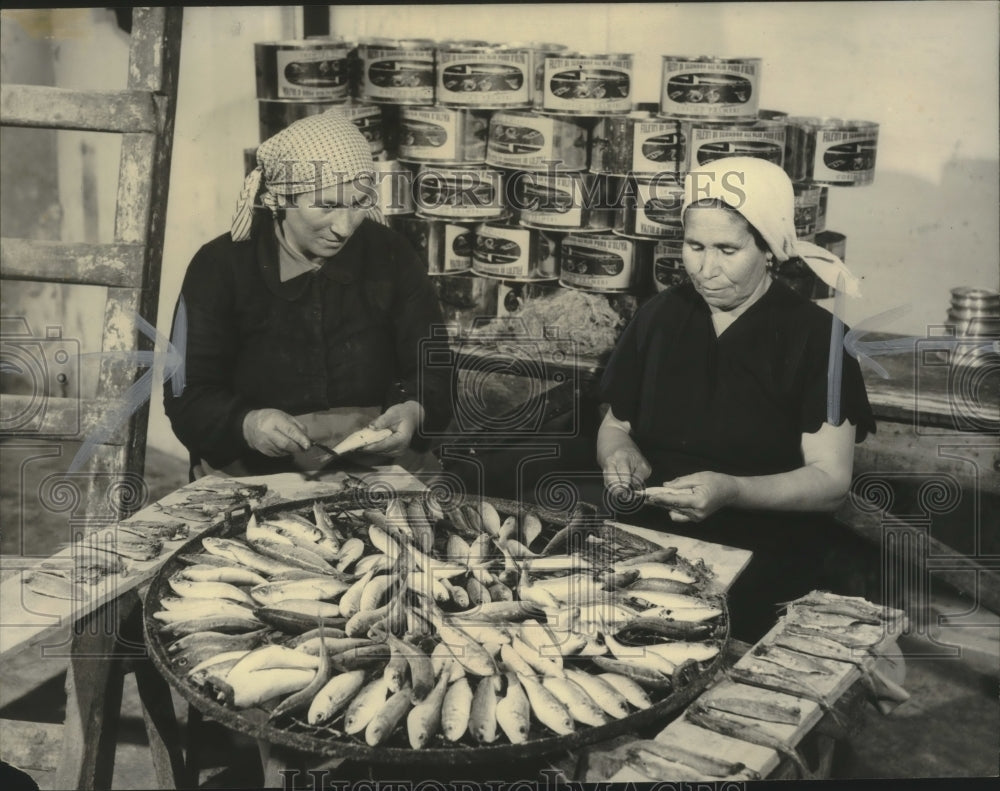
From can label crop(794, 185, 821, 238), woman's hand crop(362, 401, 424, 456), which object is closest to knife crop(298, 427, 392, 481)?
woman's hand crop(362, 401, 424, 456)

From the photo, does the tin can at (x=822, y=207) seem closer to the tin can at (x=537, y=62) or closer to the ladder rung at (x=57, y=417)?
the tin can at (x=537, y=62)

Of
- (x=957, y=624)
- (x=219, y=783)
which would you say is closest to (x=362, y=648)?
(x=219, y=783)

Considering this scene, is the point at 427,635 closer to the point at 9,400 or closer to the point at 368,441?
the point at 368,441

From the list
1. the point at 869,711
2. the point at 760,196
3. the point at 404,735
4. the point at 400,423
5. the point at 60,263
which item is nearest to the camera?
the point at 404,735

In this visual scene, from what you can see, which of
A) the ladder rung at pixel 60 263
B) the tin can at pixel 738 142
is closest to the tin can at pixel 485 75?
the tin can at pixel 738 142

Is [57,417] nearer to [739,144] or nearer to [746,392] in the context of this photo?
[746,392]

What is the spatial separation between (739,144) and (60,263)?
2023mm

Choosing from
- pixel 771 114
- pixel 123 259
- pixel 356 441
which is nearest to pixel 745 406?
pixel 771 114

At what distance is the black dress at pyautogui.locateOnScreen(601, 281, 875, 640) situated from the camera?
10.1ft

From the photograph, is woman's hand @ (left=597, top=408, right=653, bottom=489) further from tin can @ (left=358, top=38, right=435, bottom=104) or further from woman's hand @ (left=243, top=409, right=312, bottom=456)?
tin can @ (left=358, top=38, right=435, bottom=104)

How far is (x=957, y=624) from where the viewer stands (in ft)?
10.9

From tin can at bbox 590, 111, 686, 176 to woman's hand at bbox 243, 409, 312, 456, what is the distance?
113 cm

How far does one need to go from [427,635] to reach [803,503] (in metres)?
1.13

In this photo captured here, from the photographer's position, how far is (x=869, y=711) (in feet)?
12.9
